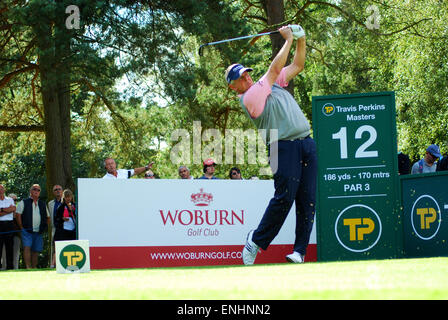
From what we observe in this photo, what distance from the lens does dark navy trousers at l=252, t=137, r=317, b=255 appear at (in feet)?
22.9

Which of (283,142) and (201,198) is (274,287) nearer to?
(283,142)

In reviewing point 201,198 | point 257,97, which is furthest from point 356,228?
point 201,198

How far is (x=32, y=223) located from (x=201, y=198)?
5727mm

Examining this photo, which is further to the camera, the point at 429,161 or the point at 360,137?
the point at 429,161

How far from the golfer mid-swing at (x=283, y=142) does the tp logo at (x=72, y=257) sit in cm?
173

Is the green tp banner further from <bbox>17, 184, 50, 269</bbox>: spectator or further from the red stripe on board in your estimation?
<bbox>17, 184, 50, 269</bbox>: spectator

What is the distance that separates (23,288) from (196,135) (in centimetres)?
2095

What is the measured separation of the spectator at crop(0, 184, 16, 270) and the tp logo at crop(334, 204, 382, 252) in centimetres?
826

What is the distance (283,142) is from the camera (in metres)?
7.00

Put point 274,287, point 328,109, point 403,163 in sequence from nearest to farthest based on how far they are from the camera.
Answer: point 274,287, point 328,109, point 403,163

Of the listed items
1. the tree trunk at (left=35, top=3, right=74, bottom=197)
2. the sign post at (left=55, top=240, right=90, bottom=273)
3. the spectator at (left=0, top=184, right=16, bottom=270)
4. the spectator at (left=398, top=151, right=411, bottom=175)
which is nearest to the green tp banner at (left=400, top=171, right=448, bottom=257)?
the sign post at (left=55, top=240, right=90, bottom=273)

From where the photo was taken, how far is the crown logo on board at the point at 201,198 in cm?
1105

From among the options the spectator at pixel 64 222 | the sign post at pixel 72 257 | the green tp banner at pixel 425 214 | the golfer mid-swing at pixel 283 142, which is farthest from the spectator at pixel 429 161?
the sign post at pixel 72 257

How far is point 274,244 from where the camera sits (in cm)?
1145
